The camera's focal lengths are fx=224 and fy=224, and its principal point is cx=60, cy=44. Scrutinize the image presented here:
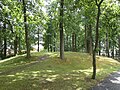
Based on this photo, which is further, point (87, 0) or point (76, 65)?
point (76, 65)

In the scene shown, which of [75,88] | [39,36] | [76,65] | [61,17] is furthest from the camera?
[39,36]

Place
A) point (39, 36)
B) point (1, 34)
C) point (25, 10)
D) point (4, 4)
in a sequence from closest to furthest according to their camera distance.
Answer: point (1, 34), point (4, 4), point (25, 10), point (39, 36)

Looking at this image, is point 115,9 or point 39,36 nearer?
point 115,9

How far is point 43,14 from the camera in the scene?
98.4 ft

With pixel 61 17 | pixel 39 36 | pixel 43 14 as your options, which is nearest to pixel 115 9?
pixel 61 17

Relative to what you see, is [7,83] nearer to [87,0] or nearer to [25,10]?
[87,0]

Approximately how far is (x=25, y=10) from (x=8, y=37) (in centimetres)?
1222

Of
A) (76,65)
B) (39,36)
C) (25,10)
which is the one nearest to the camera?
(76,65)

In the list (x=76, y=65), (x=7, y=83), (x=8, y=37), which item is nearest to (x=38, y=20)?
(x=76, y=65)

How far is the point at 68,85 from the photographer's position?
13.9m

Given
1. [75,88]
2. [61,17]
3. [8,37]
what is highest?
[61,17]

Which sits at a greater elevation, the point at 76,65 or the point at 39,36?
the point at 39,36

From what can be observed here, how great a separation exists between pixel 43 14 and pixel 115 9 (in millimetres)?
9587

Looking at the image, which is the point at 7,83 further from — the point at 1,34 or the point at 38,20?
the point at 38,20
